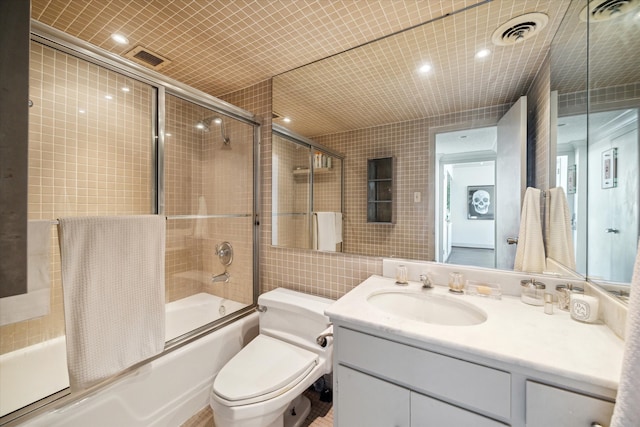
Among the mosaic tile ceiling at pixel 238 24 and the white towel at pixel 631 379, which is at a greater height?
the mosaic tile ceiling at pixel 238 24

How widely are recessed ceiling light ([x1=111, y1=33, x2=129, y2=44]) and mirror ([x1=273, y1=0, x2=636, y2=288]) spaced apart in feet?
3.20

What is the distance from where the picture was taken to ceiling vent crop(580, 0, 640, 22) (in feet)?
2.53

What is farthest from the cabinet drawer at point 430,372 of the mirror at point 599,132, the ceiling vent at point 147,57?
the ceiling vent at point 147,57

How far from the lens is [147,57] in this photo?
1.58 metres

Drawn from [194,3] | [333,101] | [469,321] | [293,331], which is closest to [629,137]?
[469,321]

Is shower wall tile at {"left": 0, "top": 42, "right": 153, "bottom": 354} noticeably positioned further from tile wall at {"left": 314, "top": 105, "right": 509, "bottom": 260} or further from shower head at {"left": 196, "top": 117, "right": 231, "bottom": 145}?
tile wall at {"left": 314, "top": 105, "right": 509, "bottom": 260}

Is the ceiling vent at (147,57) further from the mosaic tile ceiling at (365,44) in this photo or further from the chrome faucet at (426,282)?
the chrome faucet at (426,282)

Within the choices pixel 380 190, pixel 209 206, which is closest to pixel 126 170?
pixel 209 206

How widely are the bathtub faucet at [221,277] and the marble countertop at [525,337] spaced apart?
1315 millimetres

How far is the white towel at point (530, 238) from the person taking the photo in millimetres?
1080

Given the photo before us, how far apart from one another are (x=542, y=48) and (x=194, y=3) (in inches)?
64.8

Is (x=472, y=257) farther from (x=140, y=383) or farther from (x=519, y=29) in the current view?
(x=140, y=383)

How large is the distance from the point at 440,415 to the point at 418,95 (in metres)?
1.41

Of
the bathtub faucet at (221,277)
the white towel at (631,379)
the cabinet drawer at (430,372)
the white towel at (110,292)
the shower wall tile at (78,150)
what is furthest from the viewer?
the bathtub faucet at (221,277)
